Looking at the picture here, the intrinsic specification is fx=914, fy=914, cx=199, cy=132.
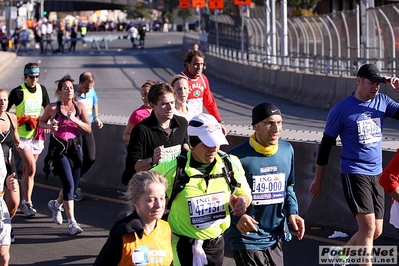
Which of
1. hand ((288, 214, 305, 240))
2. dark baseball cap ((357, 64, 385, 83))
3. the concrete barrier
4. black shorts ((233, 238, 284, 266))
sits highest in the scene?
dark baseball cap ((357, 64, 385, 83))

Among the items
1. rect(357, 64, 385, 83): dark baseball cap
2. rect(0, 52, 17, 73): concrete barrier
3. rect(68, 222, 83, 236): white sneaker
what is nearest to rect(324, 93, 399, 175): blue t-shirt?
rect(357, 64, 385, 83): dark baseball cap

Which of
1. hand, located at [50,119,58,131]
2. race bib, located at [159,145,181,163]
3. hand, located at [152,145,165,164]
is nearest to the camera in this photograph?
hand, located at [152,145,165,164]

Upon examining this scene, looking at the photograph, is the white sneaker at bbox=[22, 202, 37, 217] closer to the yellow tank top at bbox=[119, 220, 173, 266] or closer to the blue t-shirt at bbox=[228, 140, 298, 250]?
the blue t-shirt at bbox=[228, 140, 298, 250]

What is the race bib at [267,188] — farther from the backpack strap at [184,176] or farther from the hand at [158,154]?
the hand at [158,154]

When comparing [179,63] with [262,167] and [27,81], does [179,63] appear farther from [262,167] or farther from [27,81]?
[262,167]

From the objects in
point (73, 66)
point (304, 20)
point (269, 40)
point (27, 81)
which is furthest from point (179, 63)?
point (27, 81)

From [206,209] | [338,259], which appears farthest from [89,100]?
[206,209]

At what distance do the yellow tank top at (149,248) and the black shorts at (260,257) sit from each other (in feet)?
4.02

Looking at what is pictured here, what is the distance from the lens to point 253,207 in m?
6.28

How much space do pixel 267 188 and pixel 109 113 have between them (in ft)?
63.3

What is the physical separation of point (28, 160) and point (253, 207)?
6044mm

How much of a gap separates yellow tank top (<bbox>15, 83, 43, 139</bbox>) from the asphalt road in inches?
42.1

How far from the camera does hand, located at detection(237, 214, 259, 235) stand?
5.72 meters

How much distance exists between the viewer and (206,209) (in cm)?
579
